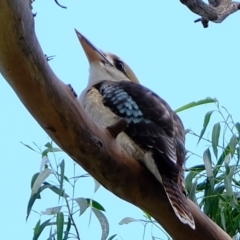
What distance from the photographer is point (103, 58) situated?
3.41 m

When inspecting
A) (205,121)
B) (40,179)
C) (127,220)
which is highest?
(205,121)

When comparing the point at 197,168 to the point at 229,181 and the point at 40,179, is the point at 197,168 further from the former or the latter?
the point at 40,179

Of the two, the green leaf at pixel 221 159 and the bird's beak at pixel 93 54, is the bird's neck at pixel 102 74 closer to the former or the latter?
the bird's beak at pixel 93 54

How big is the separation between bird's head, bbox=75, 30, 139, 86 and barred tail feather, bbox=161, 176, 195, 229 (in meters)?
0.84

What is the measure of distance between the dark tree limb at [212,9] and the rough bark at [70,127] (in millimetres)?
633

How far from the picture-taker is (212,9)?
2.89m

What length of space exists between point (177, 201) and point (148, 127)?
0.28m

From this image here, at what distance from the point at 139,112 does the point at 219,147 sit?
48 centimetres

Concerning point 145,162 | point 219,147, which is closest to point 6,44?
point 145,162

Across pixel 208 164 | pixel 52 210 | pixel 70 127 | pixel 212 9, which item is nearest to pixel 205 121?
pixel 208 164

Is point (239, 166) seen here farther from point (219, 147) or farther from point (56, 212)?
point (56, 212)

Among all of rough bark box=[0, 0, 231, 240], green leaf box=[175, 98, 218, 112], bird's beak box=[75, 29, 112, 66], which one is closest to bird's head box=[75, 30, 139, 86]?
bird's beak box=[75, 29, 112, 66]

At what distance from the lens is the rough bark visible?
2.10 m

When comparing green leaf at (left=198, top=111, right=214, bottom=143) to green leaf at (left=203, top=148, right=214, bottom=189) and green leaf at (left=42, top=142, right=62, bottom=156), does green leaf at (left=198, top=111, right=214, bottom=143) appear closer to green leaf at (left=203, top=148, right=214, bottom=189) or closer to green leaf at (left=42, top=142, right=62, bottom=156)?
green leaf at (left=203, top=148, right=214, bottom=189)
